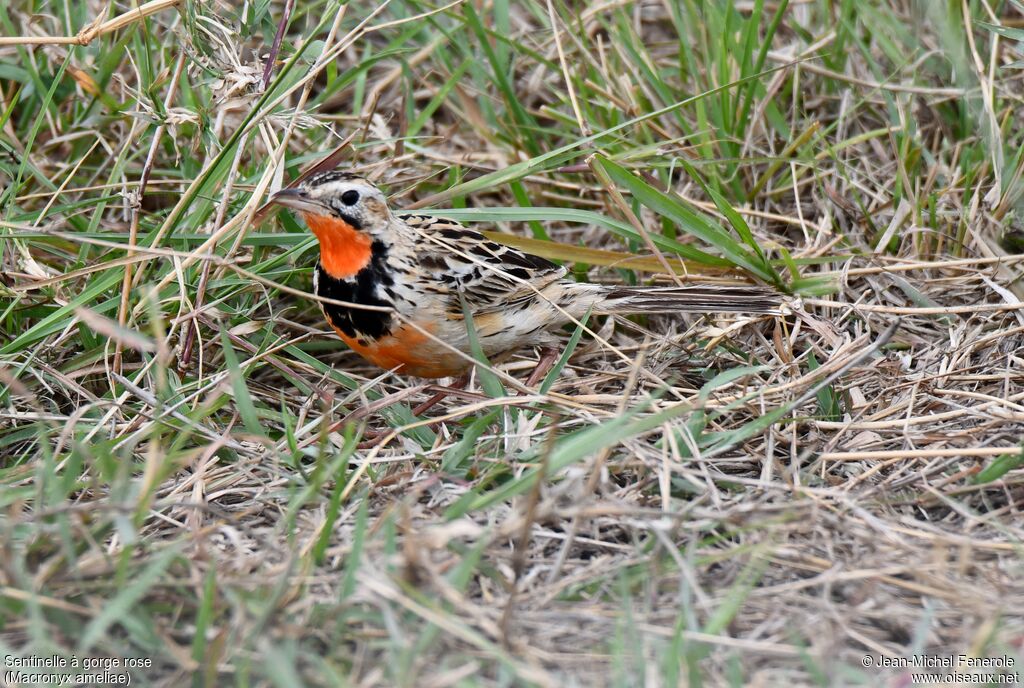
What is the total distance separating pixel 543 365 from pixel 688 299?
0.70 metres

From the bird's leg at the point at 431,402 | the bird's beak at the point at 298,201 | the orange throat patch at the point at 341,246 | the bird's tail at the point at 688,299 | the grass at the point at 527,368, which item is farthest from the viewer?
the bird's tail at the point at 688,299

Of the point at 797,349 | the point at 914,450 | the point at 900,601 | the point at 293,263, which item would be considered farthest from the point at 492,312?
the point at 900,601

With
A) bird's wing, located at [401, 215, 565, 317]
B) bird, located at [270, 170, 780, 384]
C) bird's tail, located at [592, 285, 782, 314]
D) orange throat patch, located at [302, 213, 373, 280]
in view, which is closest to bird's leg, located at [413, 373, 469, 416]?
bird, located at [270, 170, 780, 384]

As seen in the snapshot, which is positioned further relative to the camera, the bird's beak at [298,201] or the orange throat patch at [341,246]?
the orange throat patch at [341,246]

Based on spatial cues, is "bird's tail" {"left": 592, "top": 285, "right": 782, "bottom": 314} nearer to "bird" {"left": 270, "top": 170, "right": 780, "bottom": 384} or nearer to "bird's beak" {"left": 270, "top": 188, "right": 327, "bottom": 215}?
"bird" {"left": 270, "top": 170, "right": 780, "bottom": 384}

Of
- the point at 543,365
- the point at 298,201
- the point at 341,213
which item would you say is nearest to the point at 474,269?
the point at 543,365

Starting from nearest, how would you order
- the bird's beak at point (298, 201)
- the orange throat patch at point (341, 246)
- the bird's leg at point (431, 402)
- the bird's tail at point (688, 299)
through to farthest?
1. the bird's beak at point (298, 201)
2. the orange throat patch at point (341, 246)
3. the bird's leg at point (431, 402)
4. the bird's tail at point (688, 299)

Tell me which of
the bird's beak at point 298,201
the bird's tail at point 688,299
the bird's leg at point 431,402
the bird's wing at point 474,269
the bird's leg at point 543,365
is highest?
the bird's beak at point 298,201

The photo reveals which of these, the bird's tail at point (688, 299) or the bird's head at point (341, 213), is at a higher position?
the bird's head at point (341, 213)

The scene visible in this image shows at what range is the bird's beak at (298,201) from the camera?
4.25 meters

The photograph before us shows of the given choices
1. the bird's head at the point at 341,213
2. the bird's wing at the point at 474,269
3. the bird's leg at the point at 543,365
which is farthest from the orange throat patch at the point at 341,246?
the bird's leg at the point at 543,365

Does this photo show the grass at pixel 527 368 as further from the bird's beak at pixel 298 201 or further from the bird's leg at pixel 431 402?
the bird's beak at pixel 298 201

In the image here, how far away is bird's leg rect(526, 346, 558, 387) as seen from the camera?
4.79 meters

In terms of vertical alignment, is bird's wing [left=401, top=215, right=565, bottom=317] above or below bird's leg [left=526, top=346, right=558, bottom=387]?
above
